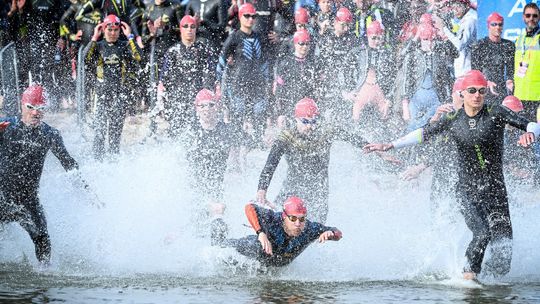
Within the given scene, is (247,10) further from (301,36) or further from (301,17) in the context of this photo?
(301,17)

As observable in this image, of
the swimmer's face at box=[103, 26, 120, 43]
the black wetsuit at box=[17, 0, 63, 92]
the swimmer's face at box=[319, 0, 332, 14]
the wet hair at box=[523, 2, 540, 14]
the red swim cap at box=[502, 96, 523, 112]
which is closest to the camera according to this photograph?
the red swim cap at box=[502, 96, 523, 112]

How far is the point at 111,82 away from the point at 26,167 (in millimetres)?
4842

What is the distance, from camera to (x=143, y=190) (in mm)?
15484

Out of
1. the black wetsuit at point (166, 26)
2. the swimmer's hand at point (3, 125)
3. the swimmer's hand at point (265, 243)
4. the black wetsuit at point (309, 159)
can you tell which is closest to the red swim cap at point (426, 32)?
the black wetsuit at point (166, 26)

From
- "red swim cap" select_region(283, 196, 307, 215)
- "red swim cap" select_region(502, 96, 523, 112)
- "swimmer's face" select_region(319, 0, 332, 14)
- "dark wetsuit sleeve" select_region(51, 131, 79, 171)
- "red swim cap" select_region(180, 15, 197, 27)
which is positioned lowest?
"red swim cap" select_region(283, 196, 307, 215)

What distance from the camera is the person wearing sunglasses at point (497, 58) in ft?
56.3

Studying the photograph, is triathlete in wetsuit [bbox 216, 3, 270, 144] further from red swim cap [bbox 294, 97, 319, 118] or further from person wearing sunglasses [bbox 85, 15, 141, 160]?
red swim cap [bbox 294, 97, 319, 118]

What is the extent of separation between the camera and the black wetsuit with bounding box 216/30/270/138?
17.7 metres

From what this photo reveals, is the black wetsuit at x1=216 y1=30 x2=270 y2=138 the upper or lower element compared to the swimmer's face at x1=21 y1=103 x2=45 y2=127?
upper

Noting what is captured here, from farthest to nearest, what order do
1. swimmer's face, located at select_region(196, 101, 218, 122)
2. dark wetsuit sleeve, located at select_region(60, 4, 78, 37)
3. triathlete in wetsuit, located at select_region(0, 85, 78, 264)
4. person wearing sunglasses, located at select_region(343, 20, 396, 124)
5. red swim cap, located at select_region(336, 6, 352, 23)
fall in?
dark wetsuit sleeve, located at select_region(60, 4, 78, 37)
red swim cap, located at select_region(336, 6, 352, 23)
person wearing sunglasses, located at select_region(343, 20, 396, 124)
swimmer's face, located at select_region(196, 101, 218, 122)
triathlete in wetsuit, located at select_region(0, 85, 78, 264)

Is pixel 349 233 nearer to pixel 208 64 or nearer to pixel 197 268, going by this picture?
pixel 197 268

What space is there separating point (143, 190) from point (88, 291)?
154 inches

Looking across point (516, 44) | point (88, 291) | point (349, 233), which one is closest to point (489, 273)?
point (349, 233)

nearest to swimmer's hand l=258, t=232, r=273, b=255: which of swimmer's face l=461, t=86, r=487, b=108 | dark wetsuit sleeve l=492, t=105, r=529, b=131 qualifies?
swimmer's face l=461, t=86, r=487, b=108
